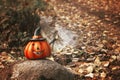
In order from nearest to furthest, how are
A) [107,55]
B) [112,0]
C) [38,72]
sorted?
1. [38,72]
2. [107,55]
3. [112,0]

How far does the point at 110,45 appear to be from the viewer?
8.72 m

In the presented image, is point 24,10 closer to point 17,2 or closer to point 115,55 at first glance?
point 17,2

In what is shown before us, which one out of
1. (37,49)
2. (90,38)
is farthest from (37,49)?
(90,38)

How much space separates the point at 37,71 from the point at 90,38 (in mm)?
4294

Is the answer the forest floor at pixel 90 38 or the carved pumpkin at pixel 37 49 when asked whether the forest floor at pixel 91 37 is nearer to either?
the forest floor at pixel 90 38

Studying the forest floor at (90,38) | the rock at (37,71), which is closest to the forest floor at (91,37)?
the forest floor at (90,38)

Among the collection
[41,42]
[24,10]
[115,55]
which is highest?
[24,10]

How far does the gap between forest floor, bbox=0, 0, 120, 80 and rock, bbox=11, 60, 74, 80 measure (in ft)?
2.78

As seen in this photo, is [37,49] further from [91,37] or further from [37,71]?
[91,37]

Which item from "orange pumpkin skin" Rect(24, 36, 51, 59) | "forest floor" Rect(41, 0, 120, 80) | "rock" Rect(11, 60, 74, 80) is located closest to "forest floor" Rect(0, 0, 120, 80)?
"forest floor" Rect(41, 0, 120, 80)

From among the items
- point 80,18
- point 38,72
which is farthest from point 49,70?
point 80,18

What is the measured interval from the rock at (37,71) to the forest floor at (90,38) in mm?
846

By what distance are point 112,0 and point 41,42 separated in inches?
329

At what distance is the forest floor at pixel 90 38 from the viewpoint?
6.93 m
